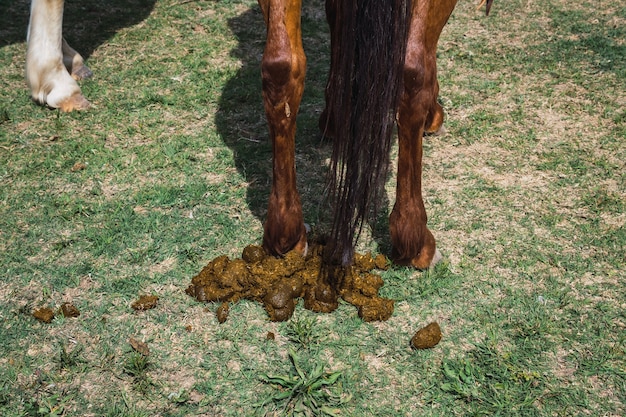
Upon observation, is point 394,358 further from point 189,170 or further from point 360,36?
point 189,170

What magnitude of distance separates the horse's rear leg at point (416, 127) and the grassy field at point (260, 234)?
158mm

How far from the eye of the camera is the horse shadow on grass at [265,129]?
3750 mm

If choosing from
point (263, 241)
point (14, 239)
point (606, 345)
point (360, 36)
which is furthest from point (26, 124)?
point (606, 345)

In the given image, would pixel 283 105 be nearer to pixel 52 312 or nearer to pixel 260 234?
pixel 260 234

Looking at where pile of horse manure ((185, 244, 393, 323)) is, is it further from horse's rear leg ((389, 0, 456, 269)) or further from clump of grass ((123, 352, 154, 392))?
clump of grass ((123, 352, 154, 392))

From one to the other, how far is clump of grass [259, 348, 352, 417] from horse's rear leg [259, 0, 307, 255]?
67cm

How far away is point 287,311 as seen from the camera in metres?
3.02

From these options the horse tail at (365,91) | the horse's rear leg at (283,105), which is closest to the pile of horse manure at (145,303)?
the horse's rear leg at (283,105)

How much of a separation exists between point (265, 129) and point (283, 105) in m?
1.65

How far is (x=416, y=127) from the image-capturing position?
2.97 metres

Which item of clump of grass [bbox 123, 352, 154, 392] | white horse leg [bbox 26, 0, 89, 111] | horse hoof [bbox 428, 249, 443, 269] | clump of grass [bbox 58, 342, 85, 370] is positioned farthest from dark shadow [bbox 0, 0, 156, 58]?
horse hoof [bbox 428, 249, 443, 269]

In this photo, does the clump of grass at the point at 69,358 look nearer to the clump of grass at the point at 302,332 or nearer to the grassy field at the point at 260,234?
the grassy field at the point at 260,234

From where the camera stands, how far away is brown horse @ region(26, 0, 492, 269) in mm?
2715

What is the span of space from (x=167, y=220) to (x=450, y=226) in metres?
1.53
